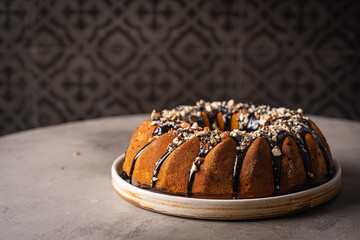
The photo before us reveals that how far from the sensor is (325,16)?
3.89 metres

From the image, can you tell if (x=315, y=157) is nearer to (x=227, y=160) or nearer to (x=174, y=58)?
(x=227, y=160)

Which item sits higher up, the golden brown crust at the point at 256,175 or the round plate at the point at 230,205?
the golden brown crust at the point at 256,175

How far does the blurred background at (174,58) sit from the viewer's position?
3793mm

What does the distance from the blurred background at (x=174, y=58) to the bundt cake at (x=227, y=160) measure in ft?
8.84

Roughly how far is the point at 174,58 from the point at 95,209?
2.93 m

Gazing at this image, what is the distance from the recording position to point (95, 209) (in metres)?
1.20

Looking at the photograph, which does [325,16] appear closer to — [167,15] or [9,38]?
[167,15]

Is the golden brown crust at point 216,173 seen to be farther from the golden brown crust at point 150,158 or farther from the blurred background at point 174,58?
the blurred background at point 174,58

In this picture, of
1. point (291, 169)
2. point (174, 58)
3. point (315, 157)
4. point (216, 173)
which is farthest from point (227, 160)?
point (174, 58)

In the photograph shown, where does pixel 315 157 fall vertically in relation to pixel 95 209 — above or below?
above

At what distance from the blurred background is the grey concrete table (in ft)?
6.63

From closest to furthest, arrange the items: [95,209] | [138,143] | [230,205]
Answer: [230,205], [95,209], [138,143]

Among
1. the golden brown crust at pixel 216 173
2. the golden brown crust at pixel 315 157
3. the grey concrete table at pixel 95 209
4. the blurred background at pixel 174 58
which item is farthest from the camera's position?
the blurred background at pixel 174 58

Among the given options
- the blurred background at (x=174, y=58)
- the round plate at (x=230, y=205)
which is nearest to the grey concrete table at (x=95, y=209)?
the round plate at (x=230, y=205)
